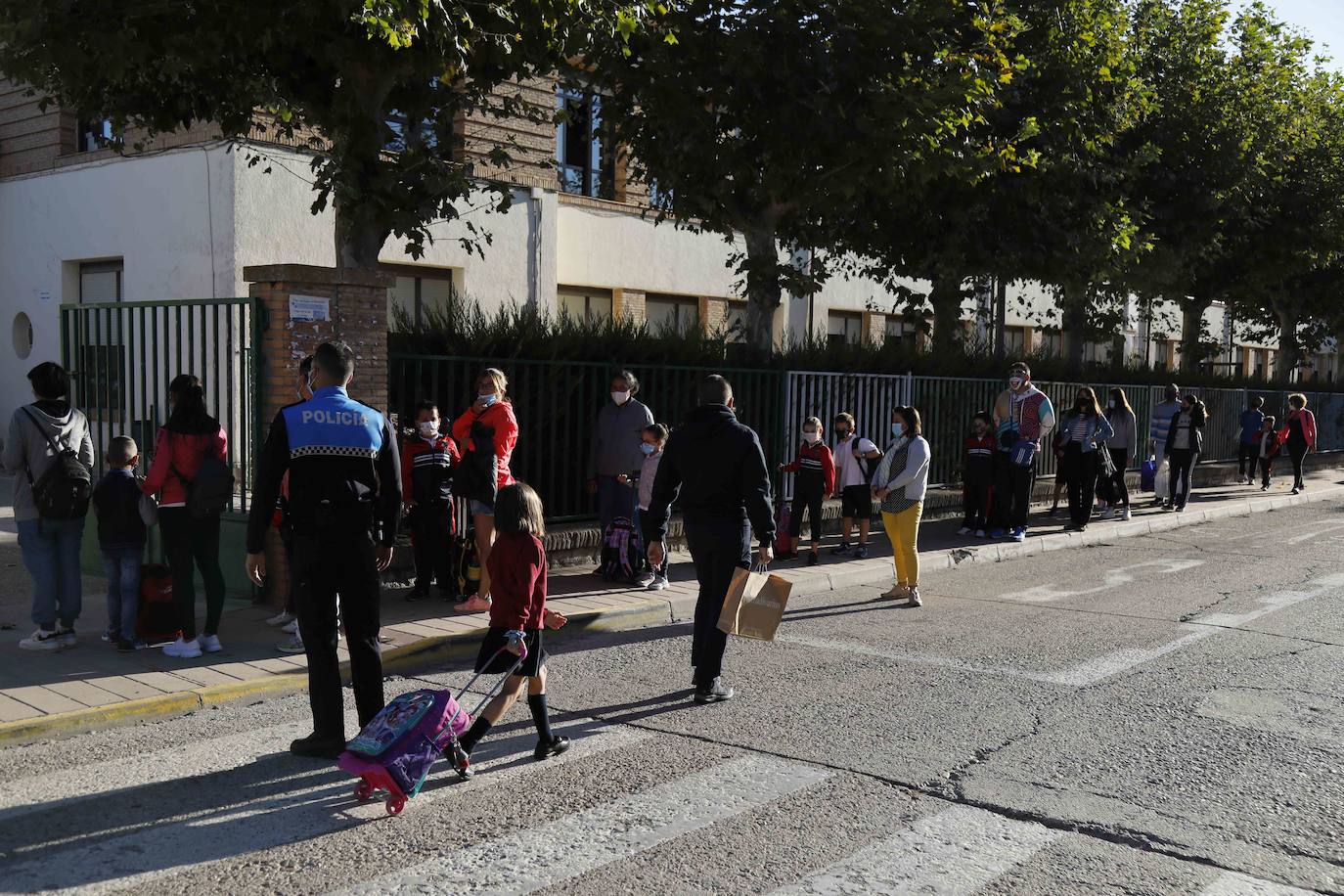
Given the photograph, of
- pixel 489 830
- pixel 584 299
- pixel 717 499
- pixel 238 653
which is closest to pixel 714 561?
pixel 717 499

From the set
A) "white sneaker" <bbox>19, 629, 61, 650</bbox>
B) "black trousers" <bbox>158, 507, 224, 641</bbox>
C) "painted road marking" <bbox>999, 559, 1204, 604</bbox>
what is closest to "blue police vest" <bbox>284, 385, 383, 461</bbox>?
"black trousers" <bbox>158, 507, 224, 641</bbox>

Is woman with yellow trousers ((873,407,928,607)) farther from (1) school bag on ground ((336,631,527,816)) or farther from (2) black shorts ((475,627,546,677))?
(1) school bag on ground ((336,631,527,816))

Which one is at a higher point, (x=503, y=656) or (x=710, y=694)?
(x=503, y=656)

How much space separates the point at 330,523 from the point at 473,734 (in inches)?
44.8

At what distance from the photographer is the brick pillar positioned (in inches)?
340

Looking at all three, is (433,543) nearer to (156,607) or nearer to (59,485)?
(156,607)

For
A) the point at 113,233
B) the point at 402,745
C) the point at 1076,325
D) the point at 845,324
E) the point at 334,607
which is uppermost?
the point at 113,233

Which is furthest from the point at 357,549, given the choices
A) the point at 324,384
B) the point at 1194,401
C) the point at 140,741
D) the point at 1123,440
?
the point at 1194,401

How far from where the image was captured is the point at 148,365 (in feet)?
32.9

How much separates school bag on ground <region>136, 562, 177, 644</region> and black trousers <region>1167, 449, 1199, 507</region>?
49.1 ft

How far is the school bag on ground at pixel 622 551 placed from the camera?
10.2 metres

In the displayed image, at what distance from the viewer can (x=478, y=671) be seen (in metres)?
5.25

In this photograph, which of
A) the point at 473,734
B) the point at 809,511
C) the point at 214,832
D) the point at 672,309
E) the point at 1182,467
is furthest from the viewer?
the point at 672,309

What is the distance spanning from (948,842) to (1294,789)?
5.84ft
